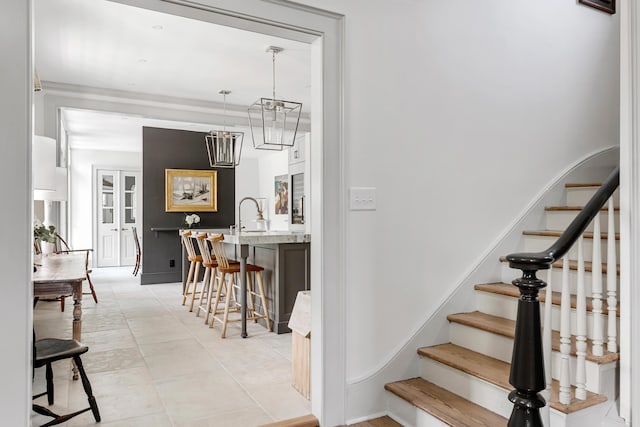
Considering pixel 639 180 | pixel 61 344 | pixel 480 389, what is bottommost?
pixel 480 389

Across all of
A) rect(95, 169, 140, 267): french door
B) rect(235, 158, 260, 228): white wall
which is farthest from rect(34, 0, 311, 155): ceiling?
rect(95, 169, 140, 267): french door

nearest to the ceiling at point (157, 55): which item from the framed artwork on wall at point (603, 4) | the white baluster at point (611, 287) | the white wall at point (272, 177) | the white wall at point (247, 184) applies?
the framed artwork on wall at point (603, 4)

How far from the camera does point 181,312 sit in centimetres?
527

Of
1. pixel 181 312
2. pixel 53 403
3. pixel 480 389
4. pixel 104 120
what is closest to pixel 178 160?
pixel 104 120

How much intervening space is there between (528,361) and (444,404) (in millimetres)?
875

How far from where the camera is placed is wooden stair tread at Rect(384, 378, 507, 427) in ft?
6.72

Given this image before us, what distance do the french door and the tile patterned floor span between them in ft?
16.4

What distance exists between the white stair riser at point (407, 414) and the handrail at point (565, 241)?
3.23 ft

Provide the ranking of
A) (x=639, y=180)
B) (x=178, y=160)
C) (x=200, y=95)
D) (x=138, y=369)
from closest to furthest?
(x=639, y=180)
(x=138, y=369)
(x=200, y=95)
(x=178, y=160)

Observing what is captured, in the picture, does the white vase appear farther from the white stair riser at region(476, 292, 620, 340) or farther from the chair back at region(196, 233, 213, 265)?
the white stair riser at region(476, 292, 620, 340)

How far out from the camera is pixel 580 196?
3223mm

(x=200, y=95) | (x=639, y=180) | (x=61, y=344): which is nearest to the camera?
(x=639, y=180)

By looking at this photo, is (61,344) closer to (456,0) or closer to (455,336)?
(455,336)

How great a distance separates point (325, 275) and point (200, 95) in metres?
4.26
